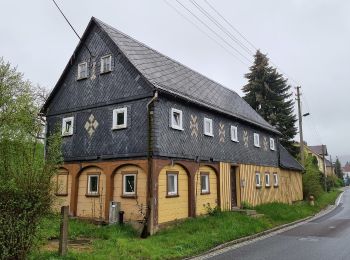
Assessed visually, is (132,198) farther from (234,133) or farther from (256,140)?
(256,140)

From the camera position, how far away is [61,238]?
33.3 feet

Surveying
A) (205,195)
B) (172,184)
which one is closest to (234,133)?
(205,195)

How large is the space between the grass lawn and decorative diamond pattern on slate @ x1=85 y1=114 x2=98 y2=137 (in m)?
Answer: 4.50

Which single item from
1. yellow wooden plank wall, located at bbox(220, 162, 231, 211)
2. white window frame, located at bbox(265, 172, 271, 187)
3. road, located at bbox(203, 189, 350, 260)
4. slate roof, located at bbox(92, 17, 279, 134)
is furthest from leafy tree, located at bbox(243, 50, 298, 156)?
road, located at bbox(203, 189, 350, 260)

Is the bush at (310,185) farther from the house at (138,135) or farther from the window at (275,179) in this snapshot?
the house at (138,135)

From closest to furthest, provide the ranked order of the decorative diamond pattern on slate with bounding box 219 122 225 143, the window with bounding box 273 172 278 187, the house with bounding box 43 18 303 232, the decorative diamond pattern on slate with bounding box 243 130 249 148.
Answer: the house with bounding box 43 18 303 232 < the decorative diamond pattern on slate with bounding box 219 122 225 143 < the decorative diamond pattern on slate with bounding box 243 130 249 148 < the window with bounding box 273 172 278 187

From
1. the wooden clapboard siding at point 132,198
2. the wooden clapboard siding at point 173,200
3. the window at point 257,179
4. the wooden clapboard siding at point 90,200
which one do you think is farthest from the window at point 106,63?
the window at point 257,179

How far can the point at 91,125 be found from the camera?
59.7ft

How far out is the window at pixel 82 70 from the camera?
19.2 metres

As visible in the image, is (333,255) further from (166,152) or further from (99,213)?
(99,213)

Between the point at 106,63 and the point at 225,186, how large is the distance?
31.2 ft

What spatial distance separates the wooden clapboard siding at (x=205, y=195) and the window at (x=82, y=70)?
797cm

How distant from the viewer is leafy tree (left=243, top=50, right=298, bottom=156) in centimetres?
3900

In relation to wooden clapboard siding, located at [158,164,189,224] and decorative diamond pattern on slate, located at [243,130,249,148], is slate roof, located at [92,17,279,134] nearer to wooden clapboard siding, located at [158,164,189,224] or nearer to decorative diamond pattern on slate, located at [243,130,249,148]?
decorative diamond pattern on slate, located at [243,130,249,148]
